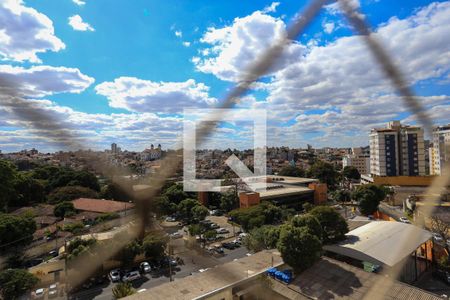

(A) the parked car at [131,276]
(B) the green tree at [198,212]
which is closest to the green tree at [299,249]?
(A) the parked car at [131,276]

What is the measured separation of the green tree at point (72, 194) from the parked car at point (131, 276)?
8920 mm

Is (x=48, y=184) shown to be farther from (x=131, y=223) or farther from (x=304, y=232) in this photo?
(x=131, y=223)

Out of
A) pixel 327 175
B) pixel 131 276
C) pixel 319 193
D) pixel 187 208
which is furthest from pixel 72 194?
pixel 327 175

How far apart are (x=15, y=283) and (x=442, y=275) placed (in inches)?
437

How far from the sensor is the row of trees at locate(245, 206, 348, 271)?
21.0 ft

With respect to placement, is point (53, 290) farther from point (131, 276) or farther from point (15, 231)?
point (15, 231)

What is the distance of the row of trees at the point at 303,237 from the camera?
21.0 feet

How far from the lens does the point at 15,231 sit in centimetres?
940

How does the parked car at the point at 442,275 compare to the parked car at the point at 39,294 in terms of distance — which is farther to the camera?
the parked car at the point at 442,275

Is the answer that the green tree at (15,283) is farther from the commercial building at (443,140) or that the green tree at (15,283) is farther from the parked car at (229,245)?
the commercial building at (443,140)

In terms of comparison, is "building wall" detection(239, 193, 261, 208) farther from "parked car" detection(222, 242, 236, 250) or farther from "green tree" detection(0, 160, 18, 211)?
"green tree" detection(0, 160, 18, 211)

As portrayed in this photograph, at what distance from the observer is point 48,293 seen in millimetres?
7426

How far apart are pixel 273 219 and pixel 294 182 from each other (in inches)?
351

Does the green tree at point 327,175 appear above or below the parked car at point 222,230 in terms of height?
above
